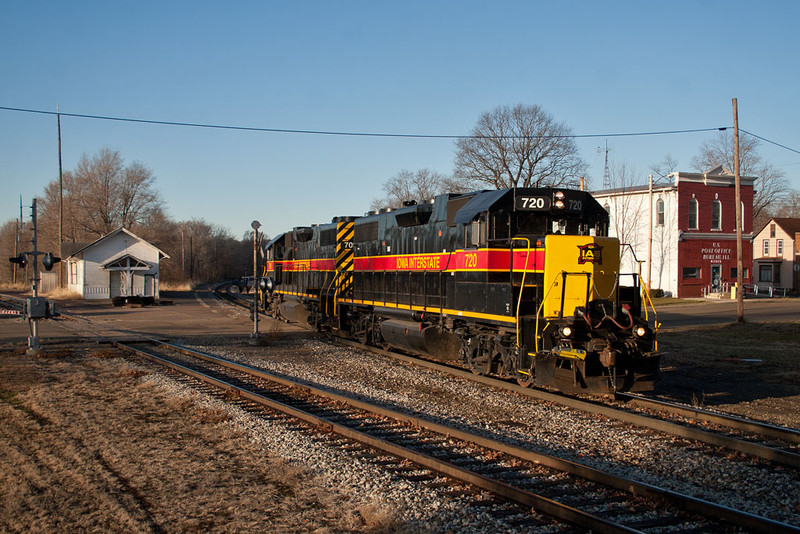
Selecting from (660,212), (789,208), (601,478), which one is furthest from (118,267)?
(789,208)

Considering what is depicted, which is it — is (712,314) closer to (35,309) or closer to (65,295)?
(35,309)

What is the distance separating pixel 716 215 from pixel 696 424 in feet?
122

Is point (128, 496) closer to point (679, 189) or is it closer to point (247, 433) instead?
point (247, 433)

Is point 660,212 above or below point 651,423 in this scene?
above

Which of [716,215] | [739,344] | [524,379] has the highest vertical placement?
[716,215]

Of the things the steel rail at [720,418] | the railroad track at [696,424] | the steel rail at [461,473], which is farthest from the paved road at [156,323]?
the steel rail at [720,418]

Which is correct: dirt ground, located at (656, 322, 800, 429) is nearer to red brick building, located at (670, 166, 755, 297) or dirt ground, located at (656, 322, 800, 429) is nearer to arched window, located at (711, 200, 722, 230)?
red brick building, located at (670, 166, 755, 297)

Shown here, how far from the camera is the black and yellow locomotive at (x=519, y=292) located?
9242mm

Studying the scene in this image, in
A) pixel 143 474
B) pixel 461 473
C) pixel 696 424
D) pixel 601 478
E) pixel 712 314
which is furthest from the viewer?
pixel 712 314

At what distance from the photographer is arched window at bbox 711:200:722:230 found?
40.8 metres

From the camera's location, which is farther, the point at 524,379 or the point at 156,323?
the point at 156,323

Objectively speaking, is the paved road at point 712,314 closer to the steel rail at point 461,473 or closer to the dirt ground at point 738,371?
the dirt ground at point 738,371

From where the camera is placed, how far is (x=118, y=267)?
3938 centimetres

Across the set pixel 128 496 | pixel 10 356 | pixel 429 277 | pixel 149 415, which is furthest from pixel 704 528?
pixel 10 356
